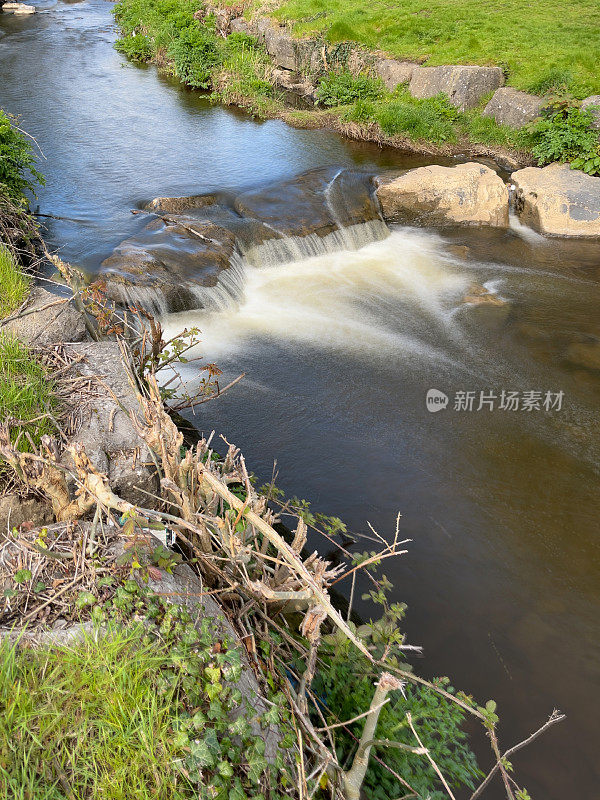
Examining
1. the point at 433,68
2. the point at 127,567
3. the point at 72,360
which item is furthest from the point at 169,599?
the point at 433,68

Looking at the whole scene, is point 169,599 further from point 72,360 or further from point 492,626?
point 492,626

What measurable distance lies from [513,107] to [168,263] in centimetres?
945

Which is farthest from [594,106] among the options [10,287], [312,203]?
[10,287]

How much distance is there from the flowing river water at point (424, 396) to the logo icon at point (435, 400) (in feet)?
0.24

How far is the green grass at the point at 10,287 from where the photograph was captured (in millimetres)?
4844

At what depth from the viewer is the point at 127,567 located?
253 centimetres

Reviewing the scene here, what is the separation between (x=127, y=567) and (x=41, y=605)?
344 mm

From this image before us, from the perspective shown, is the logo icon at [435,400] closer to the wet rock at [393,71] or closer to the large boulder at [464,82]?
the large boulder at [464,82]

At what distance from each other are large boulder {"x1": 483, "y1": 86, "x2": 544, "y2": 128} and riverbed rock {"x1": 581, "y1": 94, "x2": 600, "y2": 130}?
2.96ft

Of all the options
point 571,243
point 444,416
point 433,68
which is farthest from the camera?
point 433,68

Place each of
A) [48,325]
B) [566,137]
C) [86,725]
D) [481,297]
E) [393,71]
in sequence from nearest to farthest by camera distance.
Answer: [86,725] → [48,325] → [481,297] → [566,137] → [393,71]

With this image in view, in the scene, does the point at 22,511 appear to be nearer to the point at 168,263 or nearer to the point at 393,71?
the point at 168,263

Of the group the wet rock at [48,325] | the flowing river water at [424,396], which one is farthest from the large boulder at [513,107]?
the wet rock at [48,325]

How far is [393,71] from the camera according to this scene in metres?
15.3
